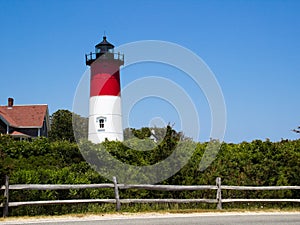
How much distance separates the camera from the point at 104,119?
112 feet

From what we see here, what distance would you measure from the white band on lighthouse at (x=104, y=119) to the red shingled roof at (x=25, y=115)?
14459 mm

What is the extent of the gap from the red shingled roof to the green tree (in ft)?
18.3

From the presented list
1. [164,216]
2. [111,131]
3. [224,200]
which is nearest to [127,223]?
[164,216]

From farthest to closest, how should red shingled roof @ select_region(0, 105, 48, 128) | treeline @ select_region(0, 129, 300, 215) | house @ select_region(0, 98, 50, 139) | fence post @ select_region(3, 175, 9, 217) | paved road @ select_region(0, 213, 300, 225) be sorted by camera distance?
1. red shingled roof @ select_region(0, 105, 48, 128)
2. house @ select_region(0, 98, 50, 139)
3. treeline @ select_region(0, 129, 300, 215)
4. fence post @ select_region(3, 175, 9, 217)
5. paved road @ select_region(0, 213, 300, 225)

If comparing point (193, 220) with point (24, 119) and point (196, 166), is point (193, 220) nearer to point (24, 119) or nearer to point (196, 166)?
point (196, 166)

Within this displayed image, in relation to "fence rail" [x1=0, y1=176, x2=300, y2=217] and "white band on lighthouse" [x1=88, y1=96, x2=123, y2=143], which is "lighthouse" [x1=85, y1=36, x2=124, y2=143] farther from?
"fence rail" [x1=0, y1=176, x2=300, y2=217]

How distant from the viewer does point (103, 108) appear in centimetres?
3391

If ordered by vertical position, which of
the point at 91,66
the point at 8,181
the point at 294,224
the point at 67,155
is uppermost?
the point at 91,66

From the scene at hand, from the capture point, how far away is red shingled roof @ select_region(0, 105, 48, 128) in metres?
47.1

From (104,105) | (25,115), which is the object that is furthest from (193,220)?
(25,115)

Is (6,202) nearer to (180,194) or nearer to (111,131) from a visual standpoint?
(180,194)

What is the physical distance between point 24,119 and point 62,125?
977 cm

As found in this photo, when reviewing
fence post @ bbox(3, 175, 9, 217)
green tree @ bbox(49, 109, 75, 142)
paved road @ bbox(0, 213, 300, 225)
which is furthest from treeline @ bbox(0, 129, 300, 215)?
green tree @ bbox(49, 109, 75, 142)

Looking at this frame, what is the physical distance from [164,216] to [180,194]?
313 cm
